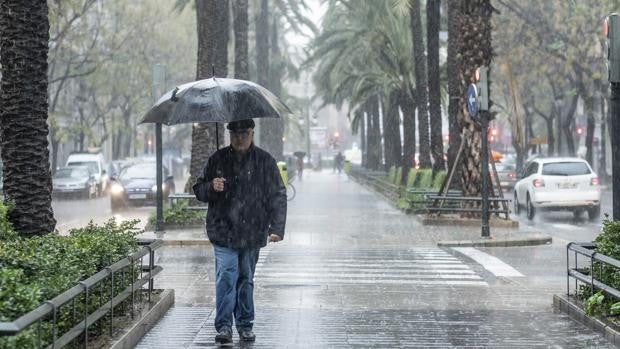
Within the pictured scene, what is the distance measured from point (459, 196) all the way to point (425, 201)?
139 inches

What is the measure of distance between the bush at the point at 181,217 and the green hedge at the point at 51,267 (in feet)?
43.9

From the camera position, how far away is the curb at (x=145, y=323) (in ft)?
30.3

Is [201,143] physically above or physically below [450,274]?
above

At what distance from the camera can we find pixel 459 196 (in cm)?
2756

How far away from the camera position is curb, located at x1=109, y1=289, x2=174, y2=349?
Answer: 9249 mm

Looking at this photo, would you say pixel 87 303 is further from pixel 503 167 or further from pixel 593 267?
pixel 503 167

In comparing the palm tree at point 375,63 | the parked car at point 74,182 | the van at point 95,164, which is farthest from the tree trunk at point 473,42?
→ the van at point 95,164

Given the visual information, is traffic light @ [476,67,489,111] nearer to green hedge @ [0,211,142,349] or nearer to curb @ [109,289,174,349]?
curb @ [109,289,174,349]

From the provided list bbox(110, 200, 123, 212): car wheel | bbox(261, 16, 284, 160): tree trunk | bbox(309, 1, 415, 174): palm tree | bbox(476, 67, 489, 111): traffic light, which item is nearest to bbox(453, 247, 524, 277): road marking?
bbox(476, 67, 489, 111): traffic light

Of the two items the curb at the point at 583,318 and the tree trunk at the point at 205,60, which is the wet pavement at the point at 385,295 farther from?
the tree trunk at the point at 205,60

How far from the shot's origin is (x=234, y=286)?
9.91m

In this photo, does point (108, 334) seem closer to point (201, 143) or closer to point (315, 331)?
point (315, 331)

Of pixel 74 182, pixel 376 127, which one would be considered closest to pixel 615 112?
pixel 74 182

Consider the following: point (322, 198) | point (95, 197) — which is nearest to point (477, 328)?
point (322, 198)
